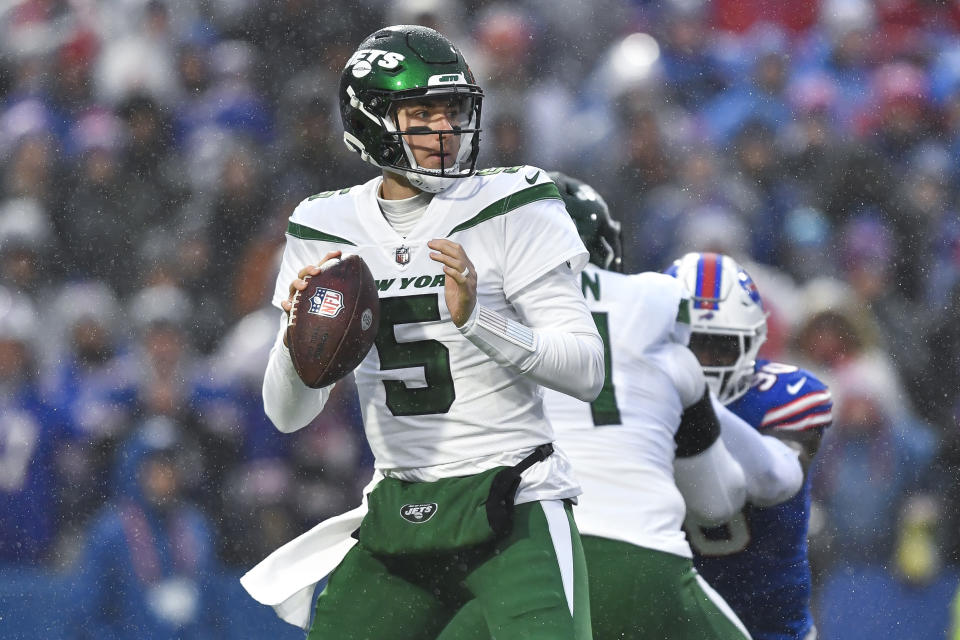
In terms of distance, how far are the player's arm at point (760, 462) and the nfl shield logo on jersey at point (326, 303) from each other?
1.47 meters

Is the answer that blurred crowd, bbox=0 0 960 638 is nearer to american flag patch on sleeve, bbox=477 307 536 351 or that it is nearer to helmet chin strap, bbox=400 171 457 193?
helmet chin strap, bbox=400 171 457 193

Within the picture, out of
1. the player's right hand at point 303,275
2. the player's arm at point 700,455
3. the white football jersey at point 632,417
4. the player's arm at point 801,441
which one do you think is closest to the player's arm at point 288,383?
the player's right hand at point 303,275

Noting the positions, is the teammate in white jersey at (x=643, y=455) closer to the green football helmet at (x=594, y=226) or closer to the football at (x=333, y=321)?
the green football helmet at (x=594, y=226)

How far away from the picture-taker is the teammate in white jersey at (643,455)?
3.05 metres

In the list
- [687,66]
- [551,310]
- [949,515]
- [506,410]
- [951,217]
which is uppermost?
[551,310]

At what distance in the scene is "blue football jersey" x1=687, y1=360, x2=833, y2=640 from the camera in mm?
3994

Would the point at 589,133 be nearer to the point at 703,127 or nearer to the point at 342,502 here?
the point at 703,127

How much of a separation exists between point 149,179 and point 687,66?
2844 millimetres

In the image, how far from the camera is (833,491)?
593 centimetres

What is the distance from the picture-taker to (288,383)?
256cm

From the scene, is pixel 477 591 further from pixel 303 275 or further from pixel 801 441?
pixel 801 441

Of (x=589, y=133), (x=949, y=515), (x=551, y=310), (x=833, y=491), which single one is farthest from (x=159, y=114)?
(x=551, y=310)

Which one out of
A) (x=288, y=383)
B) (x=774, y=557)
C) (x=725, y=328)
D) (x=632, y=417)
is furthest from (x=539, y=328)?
(x=774, y=557)

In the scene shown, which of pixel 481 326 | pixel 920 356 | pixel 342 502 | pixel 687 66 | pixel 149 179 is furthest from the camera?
pixel 687 66
